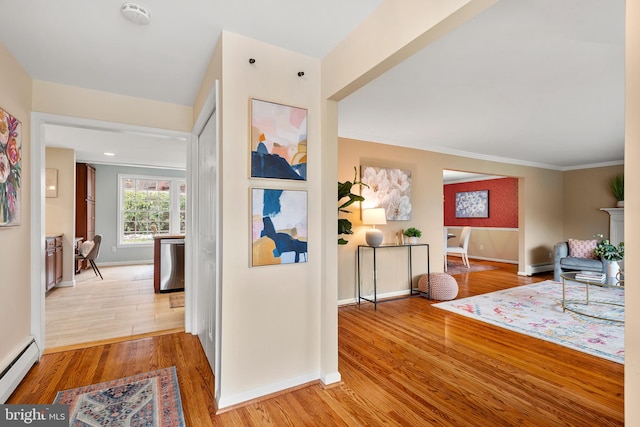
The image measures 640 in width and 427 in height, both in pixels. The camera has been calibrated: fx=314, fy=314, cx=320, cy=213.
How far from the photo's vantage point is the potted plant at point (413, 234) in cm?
461

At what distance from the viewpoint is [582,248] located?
577 cm

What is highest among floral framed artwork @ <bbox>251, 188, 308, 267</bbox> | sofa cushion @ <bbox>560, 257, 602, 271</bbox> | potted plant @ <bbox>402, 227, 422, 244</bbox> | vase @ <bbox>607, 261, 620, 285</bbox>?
floral framed artwork @ <bbox>251, 188, 308, 267</bbox>

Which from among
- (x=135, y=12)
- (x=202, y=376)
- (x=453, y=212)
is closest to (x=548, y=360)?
(x=202, y=376)

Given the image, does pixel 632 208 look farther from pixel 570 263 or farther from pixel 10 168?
pixel 570 263

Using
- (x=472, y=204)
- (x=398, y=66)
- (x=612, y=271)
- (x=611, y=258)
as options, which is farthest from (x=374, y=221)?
(x=472, y=204)

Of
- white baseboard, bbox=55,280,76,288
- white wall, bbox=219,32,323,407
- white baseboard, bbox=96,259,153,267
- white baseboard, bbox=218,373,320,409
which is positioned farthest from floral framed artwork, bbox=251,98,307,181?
white baseboard, bbox=96,259,153,267

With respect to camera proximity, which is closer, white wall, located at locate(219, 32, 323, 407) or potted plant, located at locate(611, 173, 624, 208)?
white wall, located at locate(219, 32, 323, 407)

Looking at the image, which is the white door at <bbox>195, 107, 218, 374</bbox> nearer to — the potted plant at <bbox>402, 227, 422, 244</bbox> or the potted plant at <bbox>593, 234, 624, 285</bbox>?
the potted plant at <bbox>402, 227, 422, 244</bbox>

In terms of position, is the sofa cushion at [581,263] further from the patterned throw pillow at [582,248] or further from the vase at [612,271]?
the vase at [612,271]

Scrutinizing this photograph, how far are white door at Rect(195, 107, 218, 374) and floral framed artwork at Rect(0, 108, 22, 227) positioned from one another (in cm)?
129

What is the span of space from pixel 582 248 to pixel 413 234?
144 inches

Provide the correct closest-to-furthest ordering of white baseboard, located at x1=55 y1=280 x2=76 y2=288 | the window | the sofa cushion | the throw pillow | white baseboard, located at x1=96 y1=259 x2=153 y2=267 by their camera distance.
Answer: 1. white baseboard, located at x1=55 y1=280 x2=76 y2=288
2. the sofa cushion
3. the throw pillow
4. white baseboard, located at x1=96 y1=259 x2=153 y2=267
5. the window

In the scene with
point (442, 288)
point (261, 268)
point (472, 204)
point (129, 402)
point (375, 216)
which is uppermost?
point (472, 204)

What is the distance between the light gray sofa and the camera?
17.6 ft
